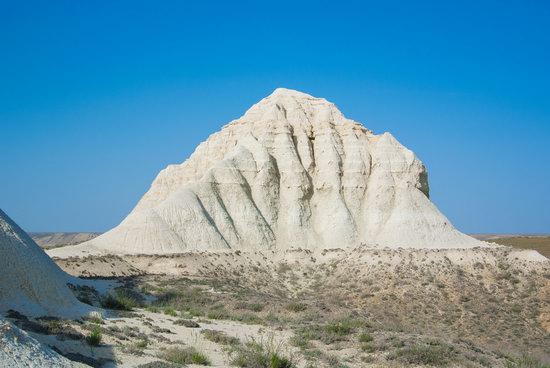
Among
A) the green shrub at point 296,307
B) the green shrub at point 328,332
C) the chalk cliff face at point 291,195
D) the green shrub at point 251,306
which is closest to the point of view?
the green shrub at point 328,332

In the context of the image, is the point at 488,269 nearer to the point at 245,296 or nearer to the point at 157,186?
the point at 245,296

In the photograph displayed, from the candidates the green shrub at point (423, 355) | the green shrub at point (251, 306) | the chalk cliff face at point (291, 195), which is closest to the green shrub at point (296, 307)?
the green shrub at point (251, 306)

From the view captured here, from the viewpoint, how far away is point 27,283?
16219mm

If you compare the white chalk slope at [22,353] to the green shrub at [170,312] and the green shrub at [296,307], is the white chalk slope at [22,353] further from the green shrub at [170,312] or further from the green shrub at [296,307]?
the green shrub at [296,307]

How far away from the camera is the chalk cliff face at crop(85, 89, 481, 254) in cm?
4356

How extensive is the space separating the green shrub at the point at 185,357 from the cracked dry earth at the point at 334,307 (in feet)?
0.95

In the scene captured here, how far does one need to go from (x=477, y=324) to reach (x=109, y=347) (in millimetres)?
25019

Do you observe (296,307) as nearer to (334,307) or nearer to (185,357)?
(334,307)

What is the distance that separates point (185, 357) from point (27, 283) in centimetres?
639

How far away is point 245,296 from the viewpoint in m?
28.5

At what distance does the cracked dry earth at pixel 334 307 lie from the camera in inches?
581

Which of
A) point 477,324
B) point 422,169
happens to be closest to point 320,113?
point 422,169

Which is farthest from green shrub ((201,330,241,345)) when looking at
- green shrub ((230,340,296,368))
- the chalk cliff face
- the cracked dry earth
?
the chalk cliff face

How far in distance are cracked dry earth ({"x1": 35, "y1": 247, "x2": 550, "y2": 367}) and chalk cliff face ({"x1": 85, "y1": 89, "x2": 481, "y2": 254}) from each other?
107 inches
